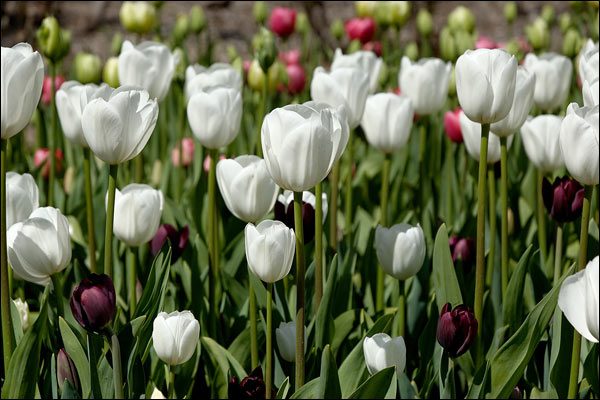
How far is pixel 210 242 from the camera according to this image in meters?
1.70

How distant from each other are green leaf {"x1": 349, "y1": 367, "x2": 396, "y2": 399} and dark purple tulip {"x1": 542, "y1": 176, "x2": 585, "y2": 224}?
595 mm

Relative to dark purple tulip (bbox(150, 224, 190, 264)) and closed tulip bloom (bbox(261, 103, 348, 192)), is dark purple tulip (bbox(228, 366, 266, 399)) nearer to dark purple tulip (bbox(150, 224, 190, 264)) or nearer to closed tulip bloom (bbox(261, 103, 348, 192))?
closed tulip bloom (bbox(261, 103, 348, 192))

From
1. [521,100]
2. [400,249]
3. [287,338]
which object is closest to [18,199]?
[287,338]

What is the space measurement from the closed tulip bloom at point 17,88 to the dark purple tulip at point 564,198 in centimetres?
85

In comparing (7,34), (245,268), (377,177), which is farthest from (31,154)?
(245,268)

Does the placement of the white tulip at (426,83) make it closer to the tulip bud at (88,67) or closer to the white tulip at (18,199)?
the tulip bud at (88,67)

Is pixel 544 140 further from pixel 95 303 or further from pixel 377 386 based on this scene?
pixel 95 303

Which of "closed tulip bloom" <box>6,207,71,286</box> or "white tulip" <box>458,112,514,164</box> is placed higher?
"white tulip" <box>458,112,514,164</box>

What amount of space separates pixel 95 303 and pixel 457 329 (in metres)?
0.46

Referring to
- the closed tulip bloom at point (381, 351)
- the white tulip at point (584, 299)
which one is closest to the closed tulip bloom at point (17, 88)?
the closed tulip bloom at point (381, 351)

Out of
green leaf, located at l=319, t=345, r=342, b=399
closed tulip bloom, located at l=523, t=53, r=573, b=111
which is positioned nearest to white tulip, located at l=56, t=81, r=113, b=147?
green leaf, located at l=319, t=345, r=342, b=399

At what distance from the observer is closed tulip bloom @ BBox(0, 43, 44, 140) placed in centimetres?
116

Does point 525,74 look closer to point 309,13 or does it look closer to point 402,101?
point 402,101

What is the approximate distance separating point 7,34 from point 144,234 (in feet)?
9.54
